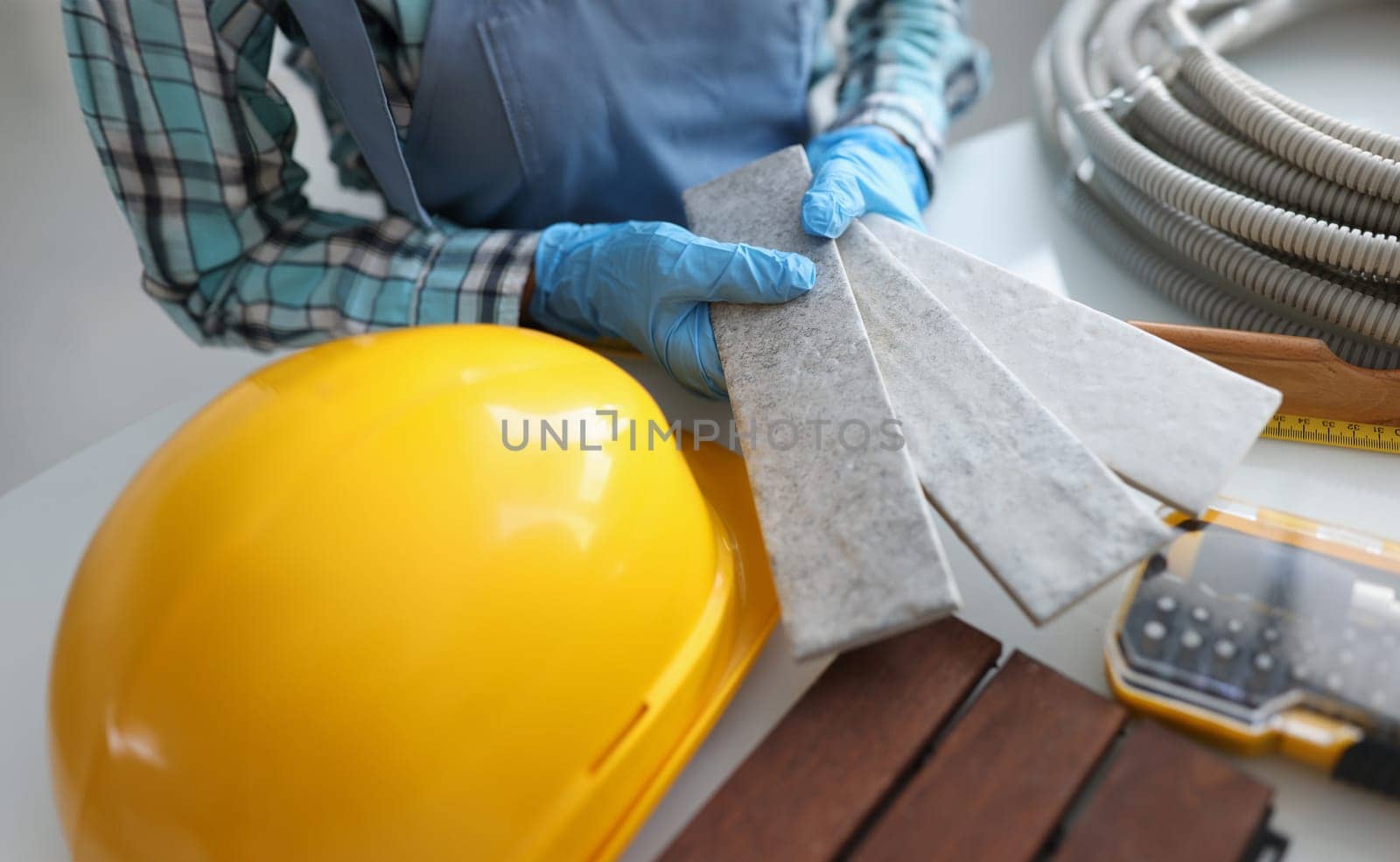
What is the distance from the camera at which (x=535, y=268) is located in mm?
1104

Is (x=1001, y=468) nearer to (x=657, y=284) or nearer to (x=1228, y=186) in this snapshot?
(x=657, y=284)

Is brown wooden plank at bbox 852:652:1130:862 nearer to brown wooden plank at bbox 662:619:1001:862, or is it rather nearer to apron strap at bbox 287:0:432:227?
brown wooden plank at bbox 662:619:1001:862

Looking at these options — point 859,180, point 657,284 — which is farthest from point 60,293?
point 859,180

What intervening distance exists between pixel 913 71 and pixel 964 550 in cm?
78

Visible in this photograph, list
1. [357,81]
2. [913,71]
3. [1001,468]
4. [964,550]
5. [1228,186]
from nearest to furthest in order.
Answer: [1001,468]
[964,550]
[357,81]
[1228,186]
[913,71]

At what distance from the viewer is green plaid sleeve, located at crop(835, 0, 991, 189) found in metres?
1.26

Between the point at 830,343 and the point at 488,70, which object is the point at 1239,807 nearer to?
the point at 830,343

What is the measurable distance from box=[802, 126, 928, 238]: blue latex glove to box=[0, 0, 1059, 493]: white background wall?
868 millimetres

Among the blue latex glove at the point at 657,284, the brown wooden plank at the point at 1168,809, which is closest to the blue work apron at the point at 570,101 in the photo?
the blue latex glove at the point at 657,284

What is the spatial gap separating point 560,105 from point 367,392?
1.63 feet

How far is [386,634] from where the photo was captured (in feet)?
2.13

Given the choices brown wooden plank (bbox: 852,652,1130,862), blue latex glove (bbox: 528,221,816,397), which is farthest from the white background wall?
brown wooden plank (bbox: 852,652,1130,862)

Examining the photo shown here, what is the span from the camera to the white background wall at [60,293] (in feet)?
3.91

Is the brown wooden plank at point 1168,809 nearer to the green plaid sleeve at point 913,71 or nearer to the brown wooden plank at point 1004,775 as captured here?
the brown wooden plank at point 1004,775
